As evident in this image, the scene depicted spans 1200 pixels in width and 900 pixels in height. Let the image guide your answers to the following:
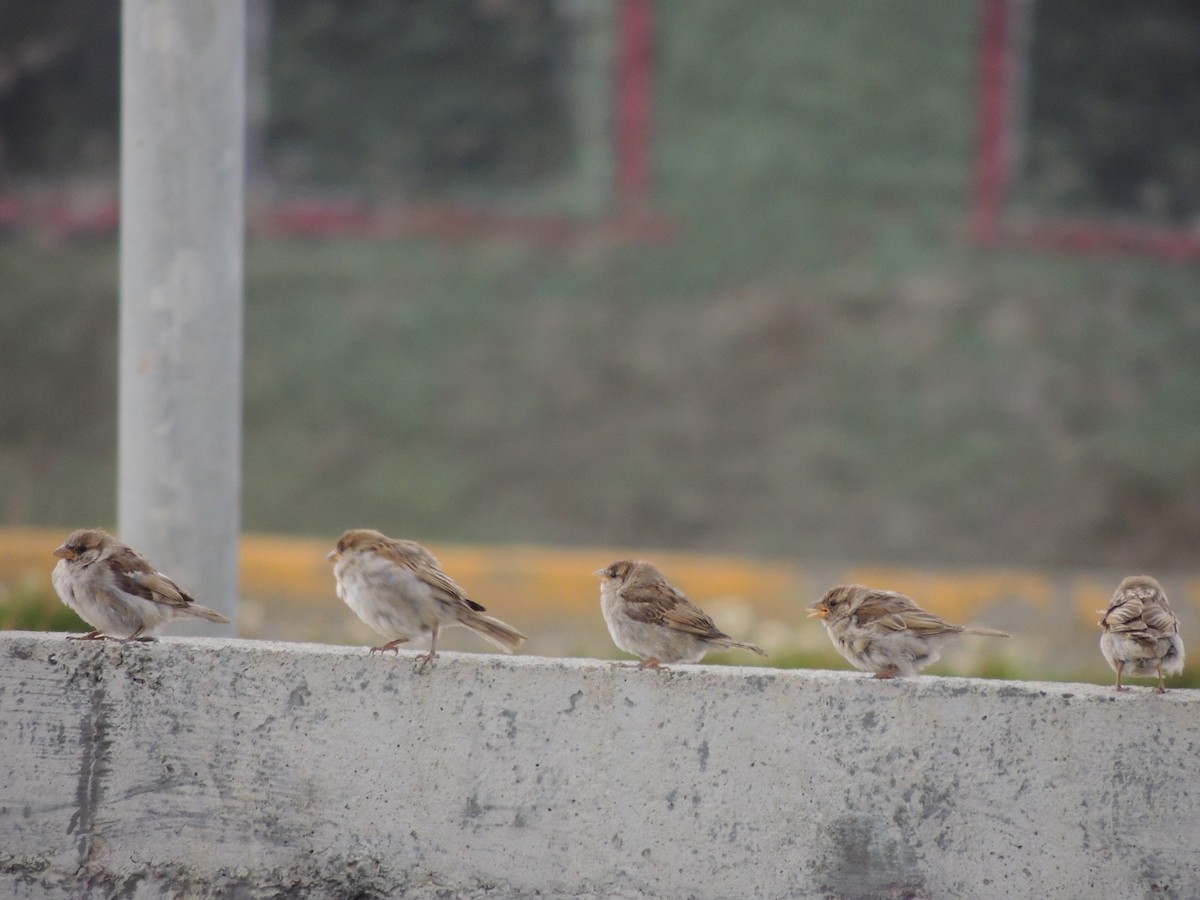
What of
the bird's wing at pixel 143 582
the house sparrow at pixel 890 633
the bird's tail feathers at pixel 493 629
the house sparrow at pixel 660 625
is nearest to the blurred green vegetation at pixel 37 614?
the bird's wing at pixel 143 582

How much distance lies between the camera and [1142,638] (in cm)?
449

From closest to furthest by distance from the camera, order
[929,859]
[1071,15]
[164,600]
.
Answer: [929,859] < [164,600] < [1071,15]

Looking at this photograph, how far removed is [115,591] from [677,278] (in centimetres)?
649

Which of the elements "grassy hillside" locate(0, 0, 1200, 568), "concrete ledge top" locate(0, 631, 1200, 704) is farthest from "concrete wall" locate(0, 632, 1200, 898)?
"grassy hillside" locate(0, 0, 1200, 568)

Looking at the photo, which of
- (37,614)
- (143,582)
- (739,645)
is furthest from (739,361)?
(143,582)

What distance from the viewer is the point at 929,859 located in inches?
170

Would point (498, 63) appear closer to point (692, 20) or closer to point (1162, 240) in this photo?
point (692, 20)

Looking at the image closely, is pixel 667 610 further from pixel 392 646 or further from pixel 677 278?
pixel 677 278

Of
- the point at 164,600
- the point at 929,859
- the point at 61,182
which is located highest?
the point at 61,182

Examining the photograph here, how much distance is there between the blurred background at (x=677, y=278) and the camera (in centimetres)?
1045

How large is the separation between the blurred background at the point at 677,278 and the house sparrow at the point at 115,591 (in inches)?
215

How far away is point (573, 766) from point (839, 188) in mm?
7013

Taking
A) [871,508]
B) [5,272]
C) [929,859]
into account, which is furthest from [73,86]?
[929,859]

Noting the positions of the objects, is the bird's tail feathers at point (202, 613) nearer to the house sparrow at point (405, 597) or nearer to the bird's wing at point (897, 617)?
the house sparrow at point (405, 597)
